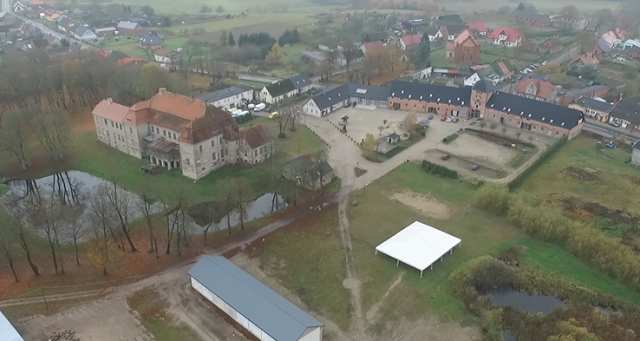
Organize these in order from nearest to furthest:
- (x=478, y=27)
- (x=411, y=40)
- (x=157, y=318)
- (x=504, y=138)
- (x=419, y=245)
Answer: (x=157, y=318), (x=419, y=245), (x=504, y=138), (x=411, y=40), (x=478, y=27)

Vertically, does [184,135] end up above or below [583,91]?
below

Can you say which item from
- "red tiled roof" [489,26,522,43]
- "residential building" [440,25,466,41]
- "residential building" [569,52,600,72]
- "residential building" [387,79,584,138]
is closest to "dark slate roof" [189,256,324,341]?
"residential building" [387,79,584,138]

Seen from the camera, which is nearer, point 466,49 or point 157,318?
point 157,318

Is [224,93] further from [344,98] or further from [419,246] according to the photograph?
[419,246]

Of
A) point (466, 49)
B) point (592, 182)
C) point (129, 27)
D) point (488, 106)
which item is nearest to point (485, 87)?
point (488, 106)

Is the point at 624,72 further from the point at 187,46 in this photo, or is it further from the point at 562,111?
the point at 187,46

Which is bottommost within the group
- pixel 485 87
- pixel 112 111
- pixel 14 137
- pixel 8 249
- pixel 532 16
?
pixel 8 249

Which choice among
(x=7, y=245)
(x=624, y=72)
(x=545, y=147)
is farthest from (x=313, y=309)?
(x=624, y=72)
